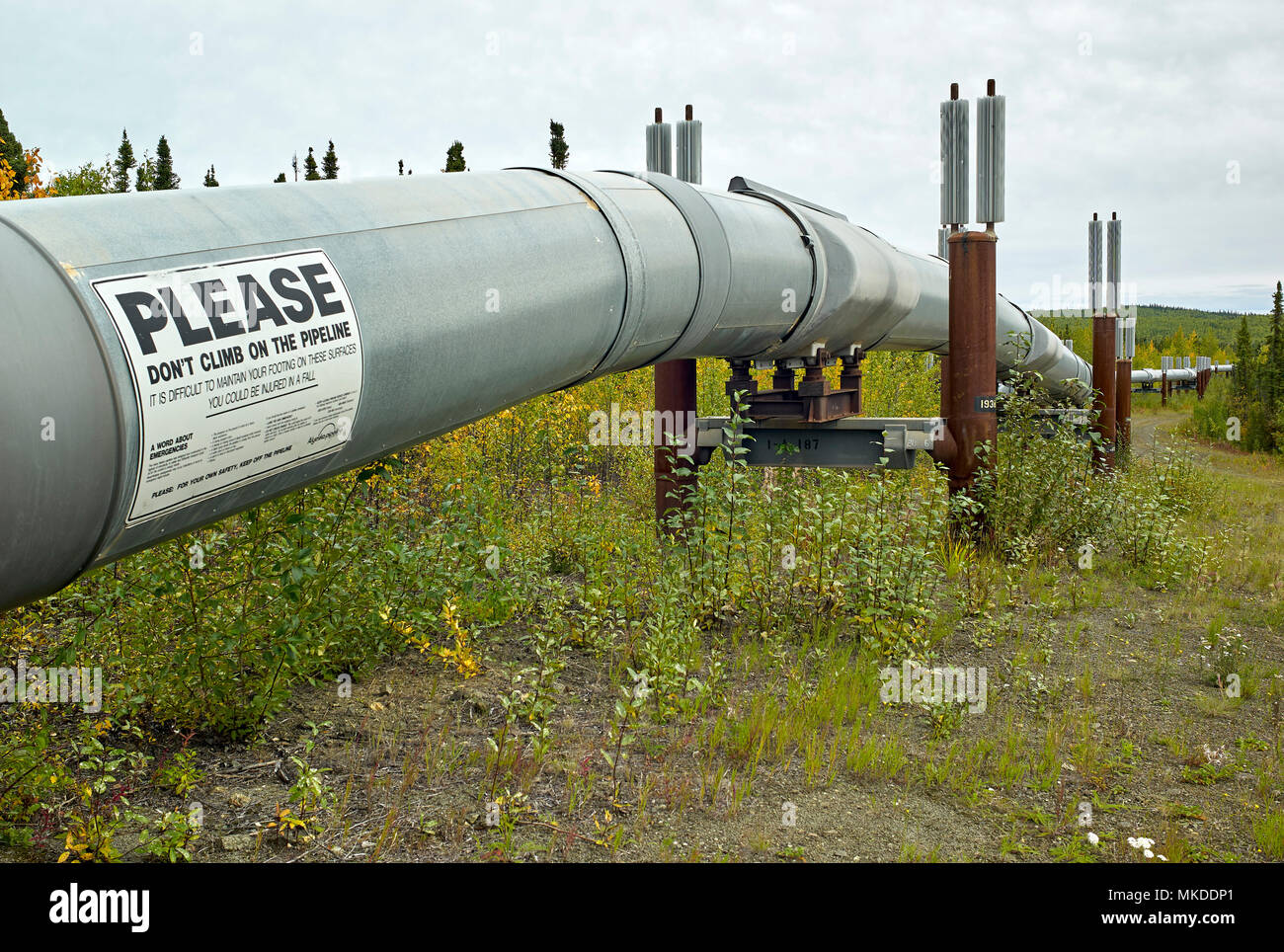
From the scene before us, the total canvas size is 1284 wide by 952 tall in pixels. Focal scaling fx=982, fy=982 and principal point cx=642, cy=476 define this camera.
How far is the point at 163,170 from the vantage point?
39.5m

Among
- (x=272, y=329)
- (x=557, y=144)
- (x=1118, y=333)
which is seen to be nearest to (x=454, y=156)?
(x=557, y=144)

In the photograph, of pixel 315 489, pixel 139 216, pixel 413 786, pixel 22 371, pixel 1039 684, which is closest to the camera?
pixel 22 371

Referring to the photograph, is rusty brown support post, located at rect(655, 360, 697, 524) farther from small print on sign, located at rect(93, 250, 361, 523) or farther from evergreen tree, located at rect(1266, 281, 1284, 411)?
evergreen tree, located at rect(1266, 281, 1284, 411)

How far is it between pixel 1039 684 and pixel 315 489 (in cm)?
319

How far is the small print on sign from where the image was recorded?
171 cm

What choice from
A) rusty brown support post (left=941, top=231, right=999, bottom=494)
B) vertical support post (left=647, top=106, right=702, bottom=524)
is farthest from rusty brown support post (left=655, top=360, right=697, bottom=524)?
rusty brown support post (left=941, top=231, right=999, bottom=494)

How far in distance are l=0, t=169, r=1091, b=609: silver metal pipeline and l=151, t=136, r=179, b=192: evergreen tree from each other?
Answer: 1459 inches

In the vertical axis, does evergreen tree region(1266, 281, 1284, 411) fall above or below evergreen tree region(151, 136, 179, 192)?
below

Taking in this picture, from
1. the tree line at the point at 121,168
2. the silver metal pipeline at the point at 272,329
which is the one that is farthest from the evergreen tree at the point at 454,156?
the silver metal pipeline at the point at 272,329

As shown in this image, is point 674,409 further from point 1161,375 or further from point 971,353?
point 1161,375

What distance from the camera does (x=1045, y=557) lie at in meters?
6.80

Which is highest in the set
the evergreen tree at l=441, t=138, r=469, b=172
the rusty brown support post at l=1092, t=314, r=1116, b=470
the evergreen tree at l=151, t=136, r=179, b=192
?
the evergreen tree at l=151, t=136, r=179, b=192

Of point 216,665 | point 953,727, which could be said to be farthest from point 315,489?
point 953,727

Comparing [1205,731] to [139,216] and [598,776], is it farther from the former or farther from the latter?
[139,216]
